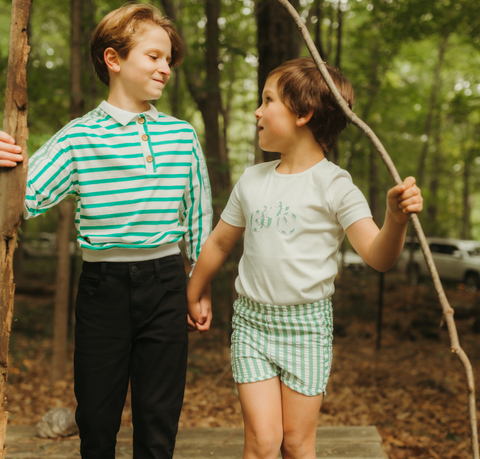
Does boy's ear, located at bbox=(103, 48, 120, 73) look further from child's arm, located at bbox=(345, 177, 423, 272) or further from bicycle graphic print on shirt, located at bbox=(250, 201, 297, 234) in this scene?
child's arm, located at bbox=(345, 177, 423, 272)

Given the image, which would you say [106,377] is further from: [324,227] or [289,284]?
[324,227]

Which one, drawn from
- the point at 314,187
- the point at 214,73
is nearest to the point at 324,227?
the point at 314,187

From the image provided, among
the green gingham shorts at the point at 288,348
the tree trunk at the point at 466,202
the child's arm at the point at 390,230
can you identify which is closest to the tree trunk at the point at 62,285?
the green gingham shorts at the point at 288,348

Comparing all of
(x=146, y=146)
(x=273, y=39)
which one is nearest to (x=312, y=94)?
(x=146, y=146)

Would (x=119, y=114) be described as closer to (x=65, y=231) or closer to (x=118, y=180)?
(x=118, y=180)

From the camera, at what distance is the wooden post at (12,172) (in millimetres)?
1452

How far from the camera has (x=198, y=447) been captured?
2668 mm

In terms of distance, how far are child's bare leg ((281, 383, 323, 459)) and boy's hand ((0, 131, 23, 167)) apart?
1244 millimetres

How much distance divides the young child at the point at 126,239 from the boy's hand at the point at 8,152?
278mm

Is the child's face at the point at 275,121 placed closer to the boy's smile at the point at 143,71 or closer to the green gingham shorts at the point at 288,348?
the boy's smile at the point at 143,71

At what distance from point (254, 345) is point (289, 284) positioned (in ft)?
0.92

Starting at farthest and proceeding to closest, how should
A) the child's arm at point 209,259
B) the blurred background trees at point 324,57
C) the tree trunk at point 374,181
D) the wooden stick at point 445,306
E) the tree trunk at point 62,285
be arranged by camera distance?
the tree trunk at point 374,181, the blurred background trees at point 324,57, the tree trunk at point 62,285, the child's arm at point 209,259, the wooden stick at point 445,306

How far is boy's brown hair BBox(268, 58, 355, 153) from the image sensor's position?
5.70ft

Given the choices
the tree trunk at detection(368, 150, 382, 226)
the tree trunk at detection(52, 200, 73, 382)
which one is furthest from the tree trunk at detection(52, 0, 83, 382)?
the tree trunk at detection(368, 150, 382, 226)
